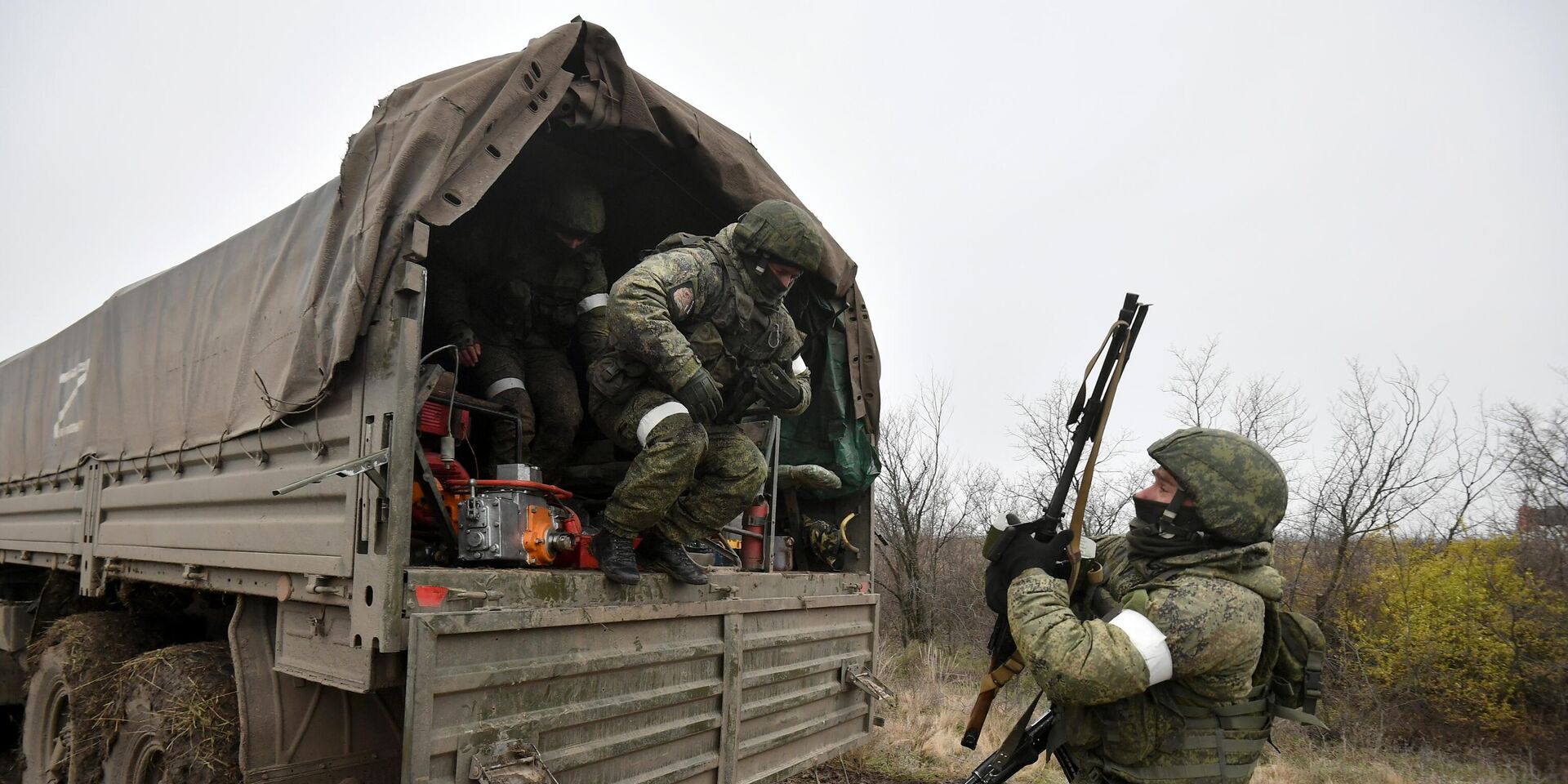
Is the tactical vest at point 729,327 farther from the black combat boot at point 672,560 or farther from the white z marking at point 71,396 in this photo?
the white z marking at point 71,396

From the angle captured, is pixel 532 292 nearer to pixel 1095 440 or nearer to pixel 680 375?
pixel 680 375

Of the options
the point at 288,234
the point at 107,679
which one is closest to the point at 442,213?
the point at 288,234

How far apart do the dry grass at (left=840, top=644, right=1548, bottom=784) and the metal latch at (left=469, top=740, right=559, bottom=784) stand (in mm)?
2512

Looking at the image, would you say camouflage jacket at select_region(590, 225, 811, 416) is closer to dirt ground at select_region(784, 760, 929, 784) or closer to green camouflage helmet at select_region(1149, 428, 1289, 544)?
green camouflage helmet at select_region(1149, 428, 1289, 544)

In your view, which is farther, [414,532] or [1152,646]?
[414,532]

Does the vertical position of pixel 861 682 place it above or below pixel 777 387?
below

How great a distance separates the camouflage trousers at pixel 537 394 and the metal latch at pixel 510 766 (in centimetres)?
159

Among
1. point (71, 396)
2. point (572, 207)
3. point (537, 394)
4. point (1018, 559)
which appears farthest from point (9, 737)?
point (1018, 559)

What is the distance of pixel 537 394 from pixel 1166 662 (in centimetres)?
300

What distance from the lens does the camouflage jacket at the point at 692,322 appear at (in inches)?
121

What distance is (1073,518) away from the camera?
2799mm

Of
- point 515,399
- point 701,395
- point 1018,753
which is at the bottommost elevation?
point 1018,753

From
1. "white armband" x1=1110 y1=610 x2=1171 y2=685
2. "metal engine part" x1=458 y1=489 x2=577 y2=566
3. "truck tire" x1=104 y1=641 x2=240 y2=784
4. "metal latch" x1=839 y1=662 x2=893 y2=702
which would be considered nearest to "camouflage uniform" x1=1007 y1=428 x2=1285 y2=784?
"white armband" x1=1110 y1=610 x2=1171 y2=685

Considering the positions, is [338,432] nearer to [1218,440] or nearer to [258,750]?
[258,750]
